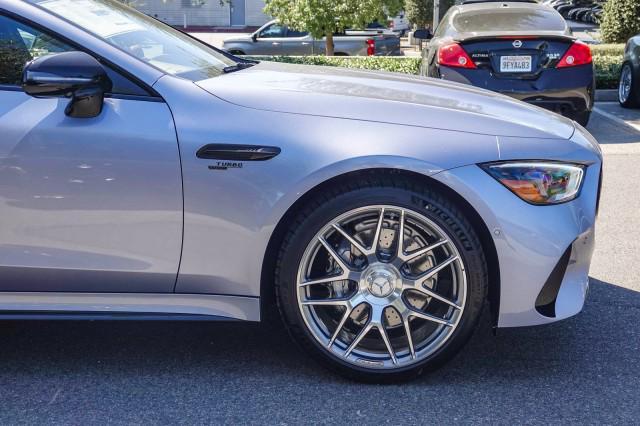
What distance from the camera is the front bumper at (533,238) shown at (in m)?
3.32

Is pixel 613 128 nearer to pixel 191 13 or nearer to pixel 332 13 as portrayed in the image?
pixel 332 13

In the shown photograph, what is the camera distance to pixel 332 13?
1625cm

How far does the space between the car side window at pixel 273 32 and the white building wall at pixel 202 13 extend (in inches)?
876

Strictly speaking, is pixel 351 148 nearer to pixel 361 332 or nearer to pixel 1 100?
pixel 361 332

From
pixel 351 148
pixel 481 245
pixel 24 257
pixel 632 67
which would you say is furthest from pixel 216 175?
pixel 632 67

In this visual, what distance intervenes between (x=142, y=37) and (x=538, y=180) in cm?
182

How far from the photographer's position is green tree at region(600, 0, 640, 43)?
58.6 ft

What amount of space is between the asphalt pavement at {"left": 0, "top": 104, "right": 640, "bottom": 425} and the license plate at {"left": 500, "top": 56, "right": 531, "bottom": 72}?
171 inches

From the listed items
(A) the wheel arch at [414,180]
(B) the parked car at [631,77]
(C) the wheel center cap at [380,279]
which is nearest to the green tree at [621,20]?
(B) the parked car at [631,77]

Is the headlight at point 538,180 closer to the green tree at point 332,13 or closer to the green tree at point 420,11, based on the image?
the green tree at point 332,13

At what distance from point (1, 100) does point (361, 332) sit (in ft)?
5.39

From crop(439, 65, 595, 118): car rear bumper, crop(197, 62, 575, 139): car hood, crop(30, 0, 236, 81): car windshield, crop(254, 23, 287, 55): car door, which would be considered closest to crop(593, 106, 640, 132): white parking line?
crop(439, 65, 595, 118): car rear bumper

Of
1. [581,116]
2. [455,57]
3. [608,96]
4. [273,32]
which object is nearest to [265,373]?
[455,57]

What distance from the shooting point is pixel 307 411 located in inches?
131
